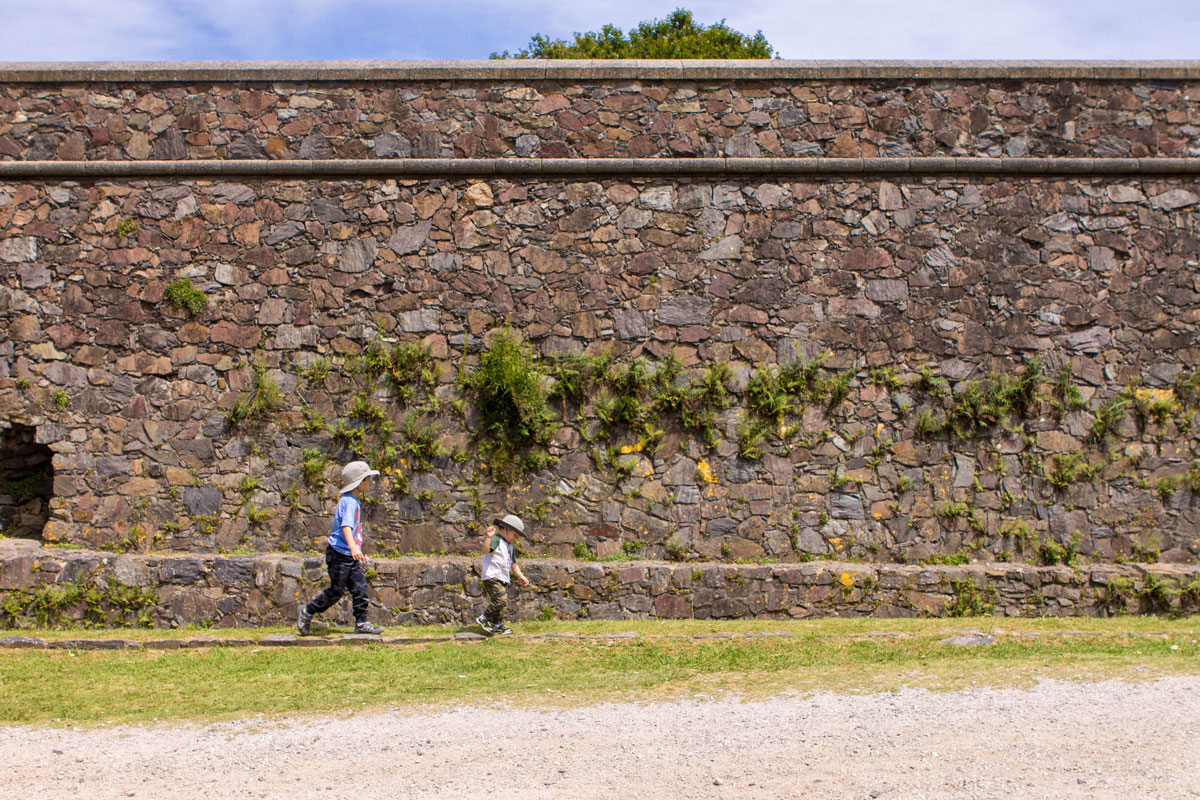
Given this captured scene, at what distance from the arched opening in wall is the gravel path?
18.5ft

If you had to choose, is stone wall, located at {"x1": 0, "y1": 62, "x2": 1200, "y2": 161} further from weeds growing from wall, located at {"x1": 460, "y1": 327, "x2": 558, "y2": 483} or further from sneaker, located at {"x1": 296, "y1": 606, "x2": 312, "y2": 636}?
sneaker, located at {"x1": 296, "y1": 606, "x2": 312, "y2": 636}

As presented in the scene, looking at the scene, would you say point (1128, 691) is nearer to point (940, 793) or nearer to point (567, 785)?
point (940, 793)

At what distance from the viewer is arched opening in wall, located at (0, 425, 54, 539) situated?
1023 cm

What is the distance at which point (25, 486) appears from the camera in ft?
34.0

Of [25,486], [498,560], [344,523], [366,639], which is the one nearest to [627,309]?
[498,560]

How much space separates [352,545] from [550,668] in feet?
6.14

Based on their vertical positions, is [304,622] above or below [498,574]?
below

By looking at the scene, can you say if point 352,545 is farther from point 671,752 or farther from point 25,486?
point 25,486

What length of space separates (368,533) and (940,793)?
21.5 feet

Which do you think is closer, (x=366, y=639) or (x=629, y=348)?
(x=366, y=639)

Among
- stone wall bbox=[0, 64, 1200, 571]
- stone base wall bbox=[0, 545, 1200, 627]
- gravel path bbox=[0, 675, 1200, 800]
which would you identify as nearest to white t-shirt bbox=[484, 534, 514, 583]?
stone base wall bbox=[0, 545, 1200, 627]

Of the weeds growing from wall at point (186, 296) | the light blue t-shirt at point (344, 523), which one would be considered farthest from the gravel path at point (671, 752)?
the weeds growing from wall at point (186, 296)

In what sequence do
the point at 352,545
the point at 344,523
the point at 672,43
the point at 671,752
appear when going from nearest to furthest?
the point at 671,752 → the point at 352,545 → the point at 344,523 → the point at 672,43

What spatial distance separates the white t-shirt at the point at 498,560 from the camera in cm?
811
